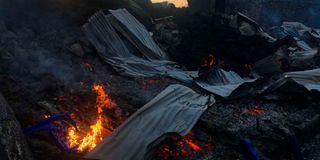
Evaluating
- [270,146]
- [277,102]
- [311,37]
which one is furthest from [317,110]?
[311,37]

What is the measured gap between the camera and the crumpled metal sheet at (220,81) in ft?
28.1

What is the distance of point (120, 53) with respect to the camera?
10586 mm

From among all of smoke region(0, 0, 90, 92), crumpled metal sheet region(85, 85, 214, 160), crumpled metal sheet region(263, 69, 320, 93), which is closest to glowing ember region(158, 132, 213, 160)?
crumpled metal sheet region(85, 85, 214, 160)

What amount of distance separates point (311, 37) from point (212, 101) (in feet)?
34.0

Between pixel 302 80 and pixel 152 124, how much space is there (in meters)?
4.79

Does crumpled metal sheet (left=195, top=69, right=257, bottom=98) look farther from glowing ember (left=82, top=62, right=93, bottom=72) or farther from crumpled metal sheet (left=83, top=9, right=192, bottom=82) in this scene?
glowing ember (left=82, top=62, right=93, bottom=72)

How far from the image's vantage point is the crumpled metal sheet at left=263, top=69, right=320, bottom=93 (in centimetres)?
799

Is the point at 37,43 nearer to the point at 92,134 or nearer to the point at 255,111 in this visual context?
the point at 92,134

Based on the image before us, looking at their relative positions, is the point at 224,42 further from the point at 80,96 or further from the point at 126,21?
the point at 80,96

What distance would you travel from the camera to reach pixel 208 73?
941cm

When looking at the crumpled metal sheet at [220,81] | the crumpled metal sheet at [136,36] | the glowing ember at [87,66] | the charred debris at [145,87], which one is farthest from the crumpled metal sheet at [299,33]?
the glowing ember at [87,66]

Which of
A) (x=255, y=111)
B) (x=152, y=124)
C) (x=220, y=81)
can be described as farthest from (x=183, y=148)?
(x=220, y=81)

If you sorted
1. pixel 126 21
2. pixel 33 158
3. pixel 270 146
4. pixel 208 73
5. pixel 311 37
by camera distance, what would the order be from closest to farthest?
pixel 33 158
pixel 270 146
pixel 208 73
pixel 126 21
pixel 311 37

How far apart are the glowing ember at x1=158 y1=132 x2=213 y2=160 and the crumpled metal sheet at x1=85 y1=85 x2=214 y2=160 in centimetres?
32
